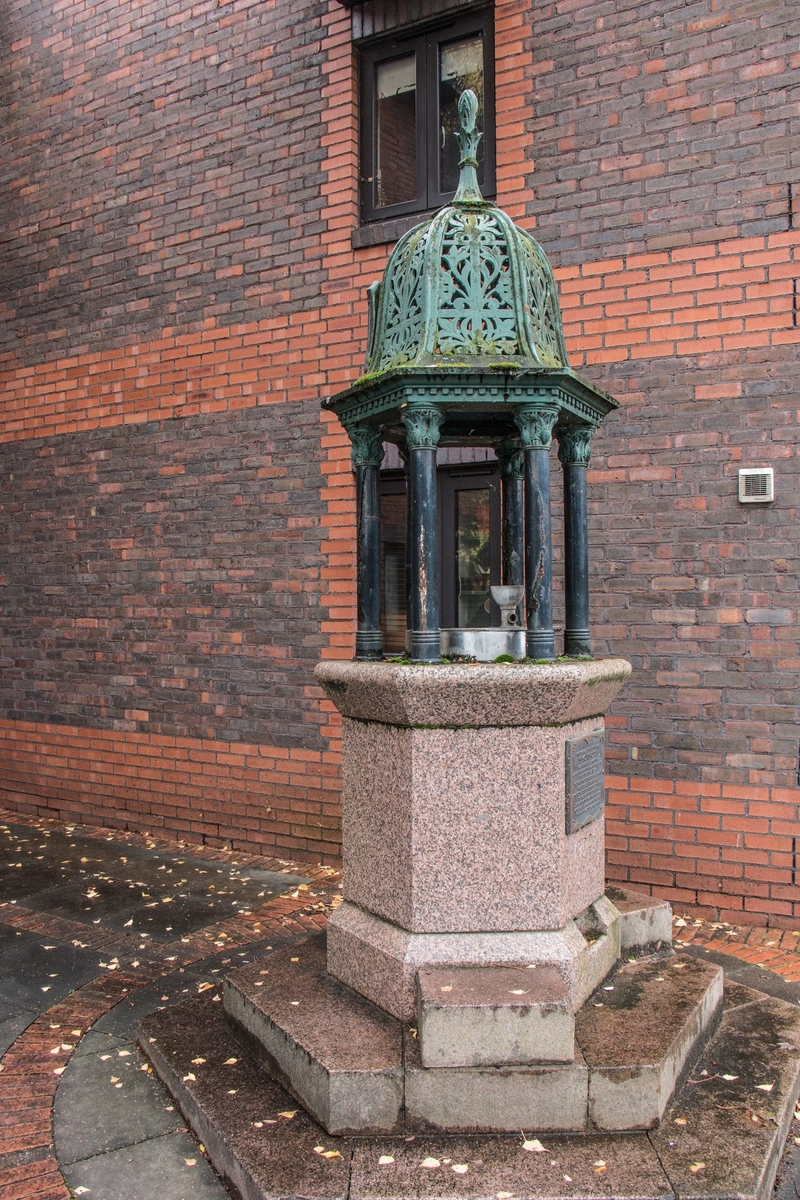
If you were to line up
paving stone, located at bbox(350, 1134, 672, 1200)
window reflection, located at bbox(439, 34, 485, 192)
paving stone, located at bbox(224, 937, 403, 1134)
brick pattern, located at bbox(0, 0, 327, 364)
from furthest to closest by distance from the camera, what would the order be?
brick pattern, located at bbox(0, 0, 327, 364) < window reflection, located at bbox(439, 34, 485, 192) < paving stone, located at bbox(224, 937, 403, 1134) < paving stone, located at bbox(350, 1134, 672, 1200)

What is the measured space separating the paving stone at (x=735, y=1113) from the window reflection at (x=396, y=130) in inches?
207

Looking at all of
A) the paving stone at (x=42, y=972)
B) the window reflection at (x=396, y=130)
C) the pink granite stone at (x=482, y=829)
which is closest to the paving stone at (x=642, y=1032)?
the pink granite stone at (x=482, y=829)

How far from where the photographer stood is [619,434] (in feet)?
16.8

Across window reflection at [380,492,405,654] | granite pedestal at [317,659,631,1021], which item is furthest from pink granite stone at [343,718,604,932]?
window reflection at [380,492,405,654]

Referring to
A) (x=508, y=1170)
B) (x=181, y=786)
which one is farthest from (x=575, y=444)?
(x=181, y=786)

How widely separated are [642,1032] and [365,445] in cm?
232

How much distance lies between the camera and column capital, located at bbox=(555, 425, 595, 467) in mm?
3765

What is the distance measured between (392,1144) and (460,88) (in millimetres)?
5972

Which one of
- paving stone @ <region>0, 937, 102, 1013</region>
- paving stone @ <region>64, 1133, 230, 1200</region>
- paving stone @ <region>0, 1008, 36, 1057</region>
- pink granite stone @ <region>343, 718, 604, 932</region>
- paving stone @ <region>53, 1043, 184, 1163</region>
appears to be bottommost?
paving stone @ <region>0, 937, 102, 1013</region>

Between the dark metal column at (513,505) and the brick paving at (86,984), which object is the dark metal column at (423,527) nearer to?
the dark metal column at (513,505)

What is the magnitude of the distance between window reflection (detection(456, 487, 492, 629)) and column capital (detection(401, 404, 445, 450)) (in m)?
2.59

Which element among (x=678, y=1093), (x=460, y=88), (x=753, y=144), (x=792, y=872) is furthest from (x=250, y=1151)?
(x=460, y=88)

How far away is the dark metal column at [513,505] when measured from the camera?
399 cm

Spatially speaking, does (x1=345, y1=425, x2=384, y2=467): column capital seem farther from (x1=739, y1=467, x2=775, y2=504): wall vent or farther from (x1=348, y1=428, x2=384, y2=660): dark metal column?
(x1=739, y1=467, x2=775, y2=504): wall vent
